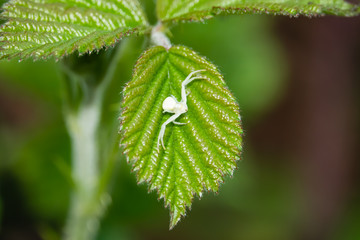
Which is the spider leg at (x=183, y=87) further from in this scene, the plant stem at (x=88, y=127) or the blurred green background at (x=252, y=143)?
the blurred green background at (x=252, y=143)

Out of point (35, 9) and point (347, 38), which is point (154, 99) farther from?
point (347, 38)

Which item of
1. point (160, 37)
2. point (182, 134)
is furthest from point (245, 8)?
point (182, 134)

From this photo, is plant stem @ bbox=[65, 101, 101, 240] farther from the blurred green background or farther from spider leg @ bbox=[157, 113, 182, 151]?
spider leg @ bbox=[157, 113, 182, 151]

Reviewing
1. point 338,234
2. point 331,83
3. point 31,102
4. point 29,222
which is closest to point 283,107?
point 331,83

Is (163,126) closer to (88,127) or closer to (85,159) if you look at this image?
(88,127)

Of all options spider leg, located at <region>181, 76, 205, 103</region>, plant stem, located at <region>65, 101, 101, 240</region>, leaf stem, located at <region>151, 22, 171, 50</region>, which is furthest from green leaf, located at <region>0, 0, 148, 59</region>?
plant stem, located at <region>65, 101, 101, 240</region>

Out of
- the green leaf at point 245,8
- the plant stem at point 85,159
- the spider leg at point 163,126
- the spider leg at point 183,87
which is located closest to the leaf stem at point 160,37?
the green leaf at point 245,8
